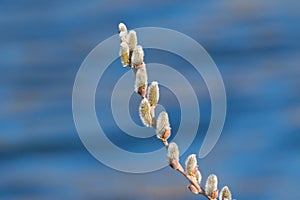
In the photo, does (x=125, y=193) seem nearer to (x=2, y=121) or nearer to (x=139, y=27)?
(x=2, y=121)

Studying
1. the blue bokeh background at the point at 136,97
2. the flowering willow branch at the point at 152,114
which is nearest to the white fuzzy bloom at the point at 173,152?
the flowering willow branch at the point at 152,114

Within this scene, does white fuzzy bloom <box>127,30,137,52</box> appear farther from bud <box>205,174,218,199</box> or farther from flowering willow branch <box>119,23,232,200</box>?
bud <box>205,174,218,199</box>

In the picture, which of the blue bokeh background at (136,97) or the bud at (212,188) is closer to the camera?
the bud at (212,188)

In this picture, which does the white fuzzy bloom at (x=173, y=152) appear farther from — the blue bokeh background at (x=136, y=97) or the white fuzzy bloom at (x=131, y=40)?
the blue bokeh background at (x=136, y=97)

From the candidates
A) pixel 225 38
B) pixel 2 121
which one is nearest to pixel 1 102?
pixel 2 121

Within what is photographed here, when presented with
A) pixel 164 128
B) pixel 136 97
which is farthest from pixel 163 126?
pixel 136 97

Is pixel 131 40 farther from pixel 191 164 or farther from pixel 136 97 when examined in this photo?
pixel 136 97
